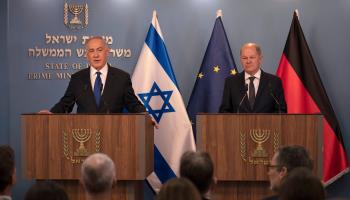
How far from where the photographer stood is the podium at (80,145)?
17.1ft

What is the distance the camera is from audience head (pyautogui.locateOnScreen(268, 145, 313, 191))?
381 centimetres

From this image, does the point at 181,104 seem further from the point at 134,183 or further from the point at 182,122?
the point at 134,183

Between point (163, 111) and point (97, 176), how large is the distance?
3.68 metres

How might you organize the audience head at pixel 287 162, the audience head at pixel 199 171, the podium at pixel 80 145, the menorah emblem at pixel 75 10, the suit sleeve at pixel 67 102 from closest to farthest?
1. the audience head at pixel 199 171
2. the audience head at pixel 287 162
3. the podium at pixel 80 145
4. the suit sleeve at pixel 67 102
5. the menorah emblem at pixel 75 10

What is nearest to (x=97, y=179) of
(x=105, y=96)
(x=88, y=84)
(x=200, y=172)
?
(x=200, y=172)

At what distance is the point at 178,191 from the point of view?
2688 millimetres

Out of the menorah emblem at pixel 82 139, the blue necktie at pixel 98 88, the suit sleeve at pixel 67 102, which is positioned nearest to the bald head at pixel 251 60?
the blue necktie at pixel 98 88

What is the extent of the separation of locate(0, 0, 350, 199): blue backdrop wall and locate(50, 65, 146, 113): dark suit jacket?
1561 mm

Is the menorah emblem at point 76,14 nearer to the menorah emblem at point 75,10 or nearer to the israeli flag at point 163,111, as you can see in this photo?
the menorah emblem at point 75,10

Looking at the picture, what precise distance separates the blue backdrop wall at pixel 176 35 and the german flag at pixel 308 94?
227 mm

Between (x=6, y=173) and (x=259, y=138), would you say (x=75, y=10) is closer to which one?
(x=259, y=138)

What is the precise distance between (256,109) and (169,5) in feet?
7.47

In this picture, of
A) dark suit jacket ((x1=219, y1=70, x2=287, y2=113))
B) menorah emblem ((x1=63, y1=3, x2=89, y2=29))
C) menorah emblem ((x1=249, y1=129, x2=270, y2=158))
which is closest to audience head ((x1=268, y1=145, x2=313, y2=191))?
menorah emblem ((x1=249, y1=129, x2=270, y2=158))

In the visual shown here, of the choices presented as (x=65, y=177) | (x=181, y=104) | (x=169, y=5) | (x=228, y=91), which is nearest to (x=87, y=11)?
(x=169, y=5)
